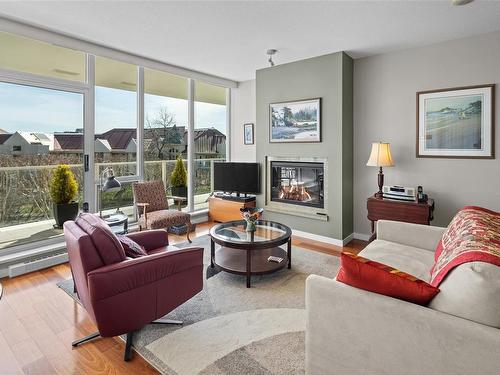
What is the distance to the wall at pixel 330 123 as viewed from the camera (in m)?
4.24

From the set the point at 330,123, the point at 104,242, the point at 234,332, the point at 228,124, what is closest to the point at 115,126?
the point at 228,124

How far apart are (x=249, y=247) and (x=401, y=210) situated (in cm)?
205

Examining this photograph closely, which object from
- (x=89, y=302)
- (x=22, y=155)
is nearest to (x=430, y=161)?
(x=89, y=302)

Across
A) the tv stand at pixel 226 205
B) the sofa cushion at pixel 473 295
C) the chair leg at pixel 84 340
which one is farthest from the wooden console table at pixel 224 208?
the sofa cushion at pixel 473 295

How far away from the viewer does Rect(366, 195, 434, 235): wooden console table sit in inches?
142

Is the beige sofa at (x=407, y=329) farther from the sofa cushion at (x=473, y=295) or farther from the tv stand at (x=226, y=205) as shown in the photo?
the tv stand at (x=226, y=205)

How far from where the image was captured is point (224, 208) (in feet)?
18.0

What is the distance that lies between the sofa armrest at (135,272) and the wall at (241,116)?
12.6 feet

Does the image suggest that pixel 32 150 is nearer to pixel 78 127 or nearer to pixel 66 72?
pixel 78 127

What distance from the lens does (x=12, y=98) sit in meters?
3.46

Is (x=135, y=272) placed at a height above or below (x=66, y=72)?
below

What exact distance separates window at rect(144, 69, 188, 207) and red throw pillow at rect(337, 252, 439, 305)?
4017 millimetres

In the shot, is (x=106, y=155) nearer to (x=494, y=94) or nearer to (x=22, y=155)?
(x=22, y=155)

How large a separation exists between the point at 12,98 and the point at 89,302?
2.84 meters
